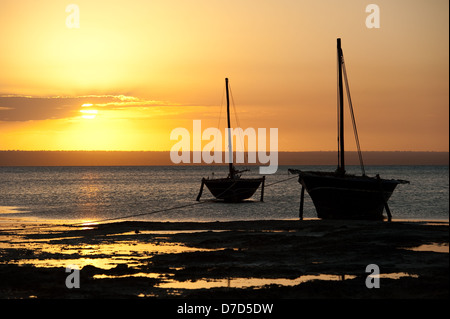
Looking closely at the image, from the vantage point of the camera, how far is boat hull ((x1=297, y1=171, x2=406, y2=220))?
34.7 metres

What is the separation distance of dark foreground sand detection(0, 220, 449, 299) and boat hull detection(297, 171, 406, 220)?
234 inches

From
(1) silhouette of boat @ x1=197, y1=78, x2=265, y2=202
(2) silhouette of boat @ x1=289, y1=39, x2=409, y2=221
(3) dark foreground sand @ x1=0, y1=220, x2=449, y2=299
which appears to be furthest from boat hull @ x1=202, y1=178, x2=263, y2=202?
(3) dark foreground sand @ x1=0, y1=220, x2=449, y2=299

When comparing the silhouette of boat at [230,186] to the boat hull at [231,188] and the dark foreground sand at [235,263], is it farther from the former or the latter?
the dark foreground sand at [235,263]

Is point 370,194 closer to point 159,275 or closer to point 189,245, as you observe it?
point 189,245

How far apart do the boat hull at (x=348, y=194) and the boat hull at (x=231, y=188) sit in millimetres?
24174

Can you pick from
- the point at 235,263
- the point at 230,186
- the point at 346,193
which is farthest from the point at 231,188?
the point at 235,263

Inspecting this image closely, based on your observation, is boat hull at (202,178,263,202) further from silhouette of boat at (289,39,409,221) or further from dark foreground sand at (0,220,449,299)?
dark foreground sand at (0,220,449,299)

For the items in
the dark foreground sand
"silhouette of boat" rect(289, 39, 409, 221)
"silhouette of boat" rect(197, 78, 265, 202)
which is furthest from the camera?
"silhouette of boat" rect(197, 78, 265, 202)

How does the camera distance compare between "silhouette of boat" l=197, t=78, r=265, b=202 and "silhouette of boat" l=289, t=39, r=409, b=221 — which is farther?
"silhouette of boat" l=197, t=78, r=265, b=202

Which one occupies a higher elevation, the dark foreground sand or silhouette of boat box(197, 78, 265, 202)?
the dark foreground sand

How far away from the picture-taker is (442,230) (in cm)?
2562
